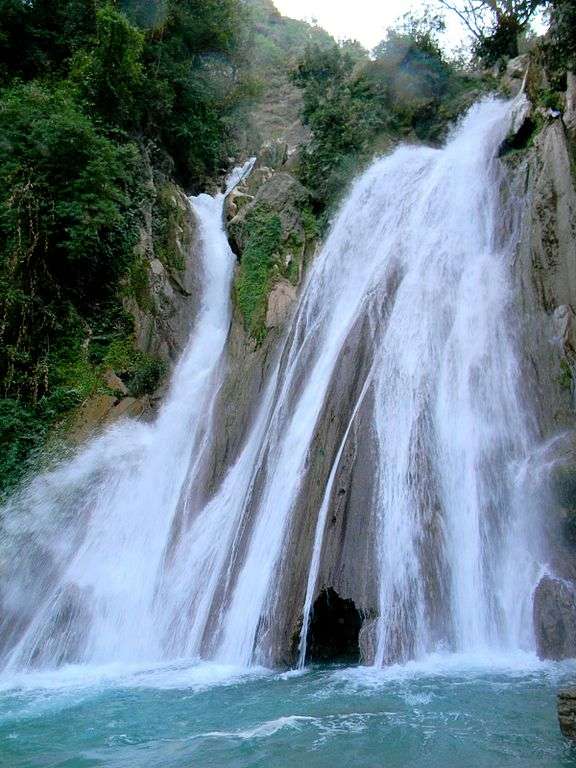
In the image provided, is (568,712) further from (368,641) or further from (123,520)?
(123,520)

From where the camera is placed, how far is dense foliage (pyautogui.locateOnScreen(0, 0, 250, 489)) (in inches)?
614

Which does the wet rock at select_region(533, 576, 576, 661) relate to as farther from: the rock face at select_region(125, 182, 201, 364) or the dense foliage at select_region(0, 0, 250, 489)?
the rock face at select_region(125, 182, 201, 364)

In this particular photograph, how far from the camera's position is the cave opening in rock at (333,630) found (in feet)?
30.7

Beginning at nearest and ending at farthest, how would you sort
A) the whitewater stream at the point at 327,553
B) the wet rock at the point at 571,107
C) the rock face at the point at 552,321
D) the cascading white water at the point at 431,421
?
the whitewater stream at the point at 327,553
the rock face at the point at 552,321
the cascading white water at the point at 431,421
the wet rock at the point at 571,107

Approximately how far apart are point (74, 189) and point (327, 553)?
1173 cm

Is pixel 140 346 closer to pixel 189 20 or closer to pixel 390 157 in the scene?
pixel 390 157

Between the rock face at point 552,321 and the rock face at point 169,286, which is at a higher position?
the rock face at point 169,286

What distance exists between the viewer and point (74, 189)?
16938mm

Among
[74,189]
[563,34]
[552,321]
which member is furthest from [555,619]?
[74,189]

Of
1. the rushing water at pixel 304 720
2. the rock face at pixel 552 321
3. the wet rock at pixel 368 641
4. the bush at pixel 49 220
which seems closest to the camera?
the rushing water at pixel 304 720

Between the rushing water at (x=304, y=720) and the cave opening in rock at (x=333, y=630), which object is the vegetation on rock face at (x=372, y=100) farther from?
the rushing water at (x=304, y=720)

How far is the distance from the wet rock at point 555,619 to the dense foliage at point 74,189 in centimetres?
989

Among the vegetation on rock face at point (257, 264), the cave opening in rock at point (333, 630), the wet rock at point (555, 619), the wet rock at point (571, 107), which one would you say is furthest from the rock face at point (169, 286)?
the wet rock at point (555, 619)

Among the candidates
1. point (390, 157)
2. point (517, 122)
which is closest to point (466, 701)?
point (517, 122)
